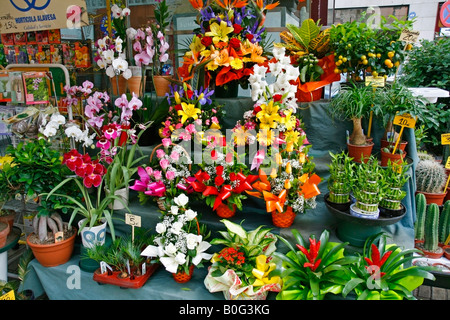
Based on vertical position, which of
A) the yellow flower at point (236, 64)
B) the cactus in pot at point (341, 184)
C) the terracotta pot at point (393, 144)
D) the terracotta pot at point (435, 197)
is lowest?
the terracotta pot at point (435, 197)

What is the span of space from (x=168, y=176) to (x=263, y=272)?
737 mm

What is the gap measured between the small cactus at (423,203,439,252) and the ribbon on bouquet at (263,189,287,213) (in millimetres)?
1096

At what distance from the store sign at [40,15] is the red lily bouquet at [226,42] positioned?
3.63 ft

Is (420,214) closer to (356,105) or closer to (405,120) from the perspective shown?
(405,120)

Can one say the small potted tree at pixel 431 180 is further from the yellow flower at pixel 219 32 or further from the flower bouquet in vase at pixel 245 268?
the yellow flower at pixel 219 32

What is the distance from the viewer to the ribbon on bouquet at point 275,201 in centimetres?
174

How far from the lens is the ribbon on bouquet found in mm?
1744

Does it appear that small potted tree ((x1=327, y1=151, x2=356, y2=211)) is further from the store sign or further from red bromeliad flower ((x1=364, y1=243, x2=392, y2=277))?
the store sign

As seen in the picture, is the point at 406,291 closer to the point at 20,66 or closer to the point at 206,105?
the point at 206,105

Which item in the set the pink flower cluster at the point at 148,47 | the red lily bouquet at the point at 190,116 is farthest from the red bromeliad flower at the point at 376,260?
the pink flower cluster at the point at 148,47

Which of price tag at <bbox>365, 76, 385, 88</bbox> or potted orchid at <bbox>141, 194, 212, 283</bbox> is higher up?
price tag at <bbox>365, 76, 385, 88</bbox>

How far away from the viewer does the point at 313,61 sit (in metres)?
2.20

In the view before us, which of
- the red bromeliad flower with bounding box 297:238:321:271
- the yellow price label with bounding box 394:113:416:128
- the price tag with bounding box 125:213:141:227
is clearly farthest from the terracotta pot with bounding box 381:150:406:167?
the price tag with bounding box 125:213:141:227
